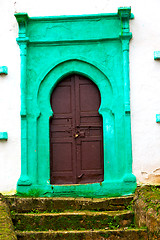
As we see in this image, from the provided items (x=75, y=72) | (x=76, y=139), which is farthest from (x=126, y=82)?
(x=76, y=139)

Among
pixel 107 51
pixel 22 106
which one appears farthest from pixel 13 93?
pixel 107 51

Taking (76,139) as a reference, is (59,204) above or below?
below

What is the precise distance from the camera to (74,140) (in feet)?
23.0

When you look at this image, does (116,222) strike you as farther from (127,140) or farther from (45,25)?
(45,25)

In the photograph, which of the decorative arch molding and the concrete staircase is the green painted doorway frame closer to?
the decorative arch molding

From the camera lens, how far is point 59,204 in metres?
6.28

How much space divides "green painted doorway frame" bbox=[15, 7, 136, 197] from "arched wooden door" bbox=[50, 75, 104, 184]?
0.19m

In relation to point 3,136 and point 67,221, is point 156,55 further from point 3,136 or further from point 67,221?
point 67,221

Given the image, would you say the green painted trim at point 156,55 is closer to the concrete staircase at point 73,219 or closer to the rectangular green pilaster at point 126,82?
the rectangular green pilaster at point 126,82

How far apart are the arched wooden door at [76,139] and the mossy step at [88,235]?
1.58 m

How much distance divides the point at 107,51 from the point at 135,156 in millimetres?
2206

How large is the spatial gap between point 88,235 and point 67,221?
567 mm

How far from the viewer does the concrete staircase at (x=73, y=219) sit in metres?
5.43

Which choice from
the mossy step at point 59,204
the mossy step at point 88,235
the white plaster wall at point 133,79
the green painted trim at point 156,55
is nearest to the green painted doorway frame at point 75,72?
the white plaster wall at point 133,79
